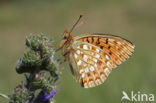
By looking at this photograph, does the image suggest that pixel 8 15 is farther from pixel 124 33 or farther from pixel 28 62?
pixel 28 62

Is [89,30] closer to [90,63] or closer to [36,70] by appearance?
[90,63]

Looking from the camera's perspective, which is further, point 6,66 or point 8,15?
point 8,15

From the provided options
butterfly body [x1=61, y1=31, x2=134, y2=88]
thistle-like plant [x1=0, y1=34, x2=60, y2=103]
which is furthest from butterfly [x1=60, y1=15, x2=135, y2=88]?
thistle-like plant [x1=0, y1=34, x2=60, y2=103]

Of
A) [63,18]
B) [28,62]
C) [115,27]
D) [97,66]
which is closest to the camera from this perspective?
[28,62]

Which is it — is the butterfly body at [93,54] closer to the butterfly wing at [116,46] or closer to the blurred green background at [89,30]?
the butterfly wing at [116,46]

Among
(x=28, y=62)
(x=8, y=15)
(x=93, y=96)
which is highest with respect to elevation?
(x=8, y=15)

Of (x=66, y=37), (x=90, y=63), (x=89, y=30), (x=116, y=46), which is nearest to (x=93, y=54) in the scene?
(x=90, y=63)

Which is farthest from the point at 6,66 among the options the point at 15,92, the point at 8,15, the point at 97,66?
the point at 8,15

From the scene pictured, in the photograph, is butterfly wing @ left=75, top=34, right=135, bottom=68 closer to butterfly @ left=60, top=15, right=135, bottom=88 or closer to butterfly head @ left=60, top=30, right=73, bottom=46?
butterfly @ left=60, top=15, right=135, bottom=88
